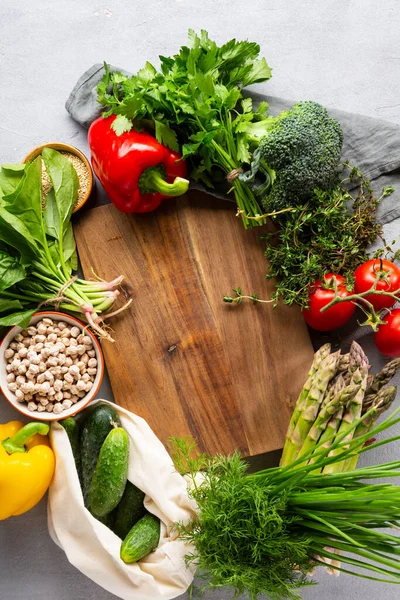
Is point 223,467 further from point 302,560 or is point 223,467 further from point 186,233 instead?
point 186,233

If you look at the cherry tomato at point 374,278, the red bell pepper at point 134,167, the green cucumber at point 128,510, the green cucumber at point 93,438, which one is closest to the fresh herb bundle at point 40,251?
the red bell pepper at point 134,167

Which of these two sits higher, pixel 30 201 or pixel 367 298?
pixel 30 201

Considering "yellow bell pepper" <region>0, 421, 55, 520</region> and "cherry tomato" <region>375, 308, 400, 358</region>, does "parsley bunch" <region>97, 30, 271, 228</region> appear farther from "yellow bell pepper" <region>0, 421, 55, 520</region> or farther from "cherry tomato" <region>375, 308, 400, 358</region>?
"yellow bell pepper" <region>0, 421, 55, 520</region>

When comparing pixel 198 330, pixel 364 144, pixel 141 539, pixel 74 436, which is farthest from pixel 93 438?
pixel 364 144

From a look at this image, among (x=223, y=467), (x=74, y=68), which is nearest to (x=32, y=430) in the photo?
(x=223, y=467)

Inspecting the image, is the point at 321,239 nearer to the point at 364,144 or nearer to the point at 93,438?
the point at 364,144

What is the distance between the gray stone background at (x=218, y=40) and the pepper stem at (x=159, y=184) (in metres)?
0.31

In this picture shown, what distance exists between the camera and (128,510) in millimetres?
1567

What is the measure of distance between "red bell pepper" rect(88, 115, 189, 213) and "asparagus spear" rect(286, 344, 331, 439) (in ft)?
1.89

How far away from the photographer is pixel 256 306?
1622mm

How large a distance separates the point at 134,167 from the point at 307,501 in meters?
0.92

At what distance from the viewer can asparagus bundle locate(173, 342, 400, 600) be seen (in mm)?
1235

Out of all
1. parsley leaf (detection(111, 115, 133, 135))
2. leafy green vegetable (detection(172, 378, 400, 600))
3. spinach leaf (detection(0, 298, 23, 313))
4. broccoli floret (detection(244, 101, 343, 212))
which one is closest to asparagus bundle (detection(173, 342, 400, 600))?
leafy green vegetable (detection(172, 378, 400, 600))

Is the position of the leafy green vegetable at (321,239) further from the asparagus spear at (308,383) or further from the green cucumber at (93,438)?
the green cucumber at (93,438)
